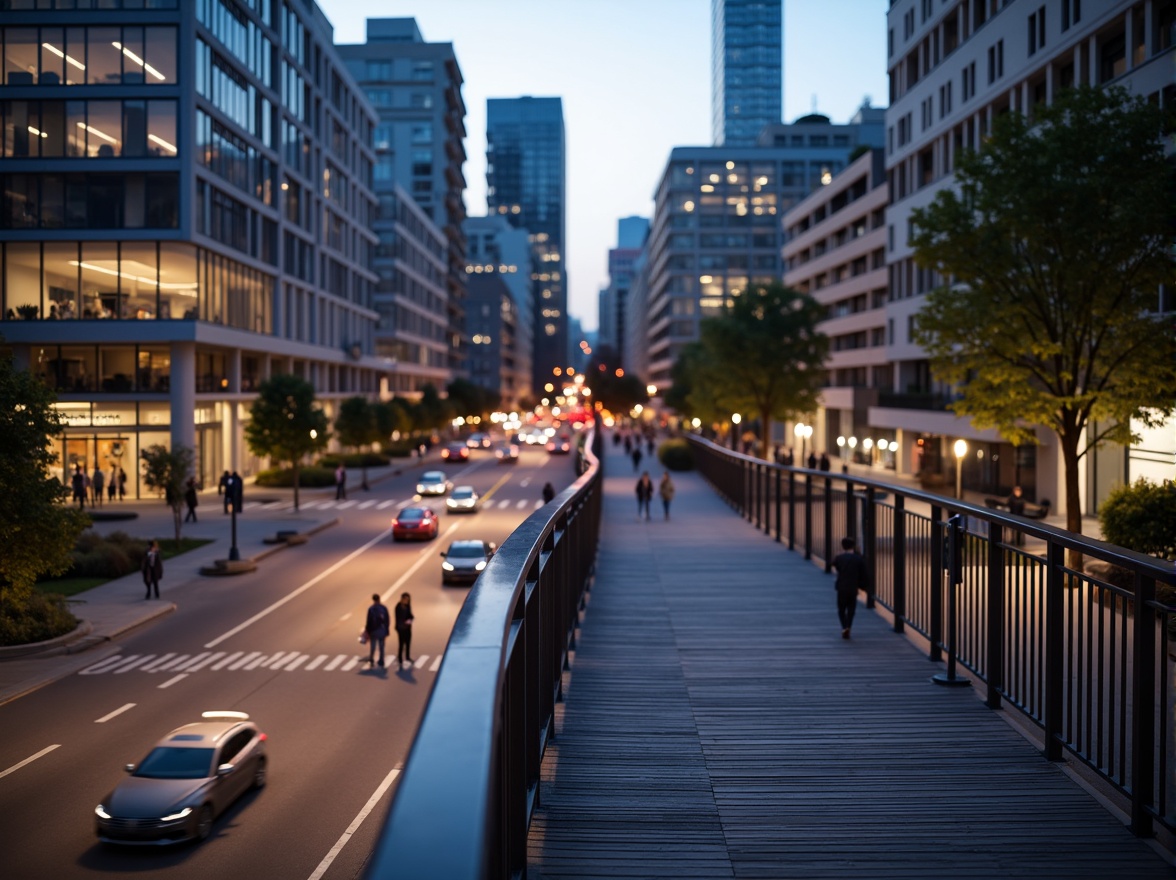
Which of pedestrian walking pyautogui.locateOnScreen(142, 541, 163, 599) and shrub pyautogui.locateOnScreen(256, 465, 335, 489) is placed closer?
pedestrian walking pyautogui.locateOnScreen(142, 541, 163, 599)

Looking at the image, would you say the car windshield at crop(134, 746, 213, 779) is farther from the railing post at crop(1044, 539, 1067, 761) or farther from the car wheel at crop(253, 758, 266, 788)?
the railing post at crop(1044, 539, 1067, 761)

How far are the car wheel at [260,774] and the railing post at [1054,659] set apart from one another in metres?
10.0

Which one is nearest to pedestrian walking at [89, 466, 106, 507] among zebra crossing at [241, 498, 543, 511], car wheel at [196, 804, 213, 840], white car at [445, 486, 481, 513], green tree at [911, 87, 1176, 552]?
zebra crossing at [241, 498, 543, 511]

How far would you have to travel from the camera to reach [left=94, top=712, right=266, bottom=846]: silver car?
11.0 metres

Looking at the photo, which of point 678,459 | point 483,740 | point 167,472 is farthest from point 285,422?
point 483,740

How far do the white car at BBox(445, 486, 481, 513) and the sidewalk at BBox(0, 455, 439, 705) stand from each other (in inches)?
212

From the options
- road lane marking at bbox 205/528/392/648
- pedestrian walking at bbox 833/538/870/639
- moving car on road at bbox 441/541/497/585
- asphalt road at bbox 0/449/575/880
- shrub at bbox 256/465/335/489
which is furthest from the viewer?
shrub at bbox 256/465/335/489

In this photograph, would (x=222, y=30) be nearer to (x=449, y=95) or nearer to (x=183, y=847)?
(x=183, y=847)

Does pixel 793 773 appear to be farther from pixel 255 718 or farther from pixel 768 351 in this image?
pixel 768 351

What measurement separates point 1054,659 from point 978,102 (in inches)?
1739

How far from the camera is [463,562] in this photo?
28.0 meters

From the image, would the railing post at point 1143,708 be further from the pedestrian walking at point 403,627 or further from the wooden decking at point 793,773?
the pedestrian walking at point 403,627

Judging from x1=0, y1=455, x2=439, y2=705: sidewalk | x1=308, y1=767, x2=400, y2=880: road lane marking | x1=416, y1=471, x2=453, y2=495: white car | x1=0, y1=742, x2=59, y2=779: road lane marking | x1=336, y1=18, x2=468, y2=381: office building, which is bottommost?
x1=0, y1=742, x2=59, y2=779: road lane marking

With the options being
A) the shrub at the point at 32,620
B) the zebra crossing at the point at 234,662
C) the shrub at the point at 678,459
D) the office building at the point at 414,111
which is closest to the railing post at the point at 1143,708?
the zebra crossing at the point at 234,662
